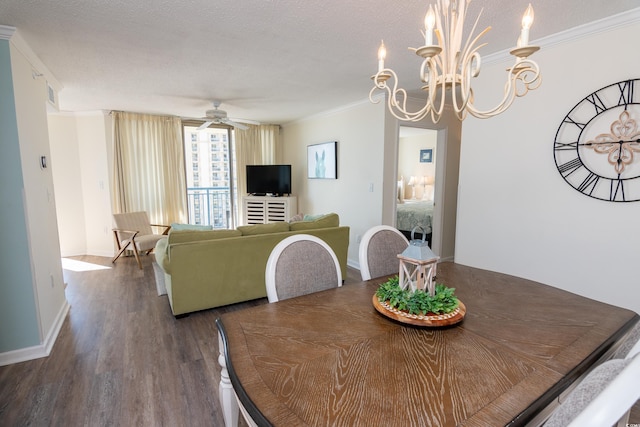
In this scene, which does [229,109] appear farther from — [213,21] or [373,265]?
[373,265]

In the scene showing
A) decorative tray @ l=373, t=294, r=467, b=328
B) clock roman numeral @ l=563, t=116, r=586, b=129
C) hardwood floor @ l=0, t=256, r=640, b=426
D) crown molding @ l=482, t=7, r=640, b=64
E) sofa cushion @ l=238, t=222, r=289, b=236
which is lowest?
hardwood floor @ l=0, t=256, r=640, b=426

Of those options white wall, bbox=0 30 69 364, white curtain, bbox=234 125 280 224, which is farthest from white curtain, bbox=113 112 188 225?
white wall, bbox=0 30 69 364

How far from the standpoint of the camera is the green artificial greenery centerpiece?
1295 mm

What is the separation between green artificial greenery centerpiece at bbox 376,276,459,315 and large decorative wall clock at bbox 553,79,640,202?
5.15 ft

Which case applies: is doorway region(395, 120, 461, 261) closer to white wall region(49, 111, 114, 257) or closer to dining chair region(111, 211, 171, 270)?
dining chair region(111, 211, 171, 270)

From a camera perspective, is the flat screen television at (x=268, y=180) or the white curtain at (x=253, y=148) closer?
the flat screen television at (x=268, y=180)

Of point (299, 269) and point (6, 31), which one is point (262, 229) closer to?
point (299, 269)

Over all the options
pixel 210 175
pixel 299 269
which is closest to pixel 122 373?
pixel 299 269

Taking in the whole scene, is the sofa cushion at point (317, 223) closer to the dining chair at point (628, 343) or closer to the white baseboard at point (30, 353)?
the white baseboard at point (30, 353)

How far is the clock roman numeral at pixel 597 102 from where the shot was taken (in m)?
2.08

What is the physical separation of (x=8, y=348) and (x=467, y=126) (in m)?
4.00

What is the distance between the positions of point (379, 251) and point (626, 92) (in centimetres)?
182

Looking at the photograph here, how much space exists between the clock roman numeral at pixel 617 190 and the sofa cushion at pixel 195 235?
2932 mm

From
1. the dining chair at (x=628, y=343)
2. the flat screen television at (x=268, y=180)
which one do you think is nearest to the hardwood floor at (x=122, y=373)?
the dining chair at (x=628, y=343)
